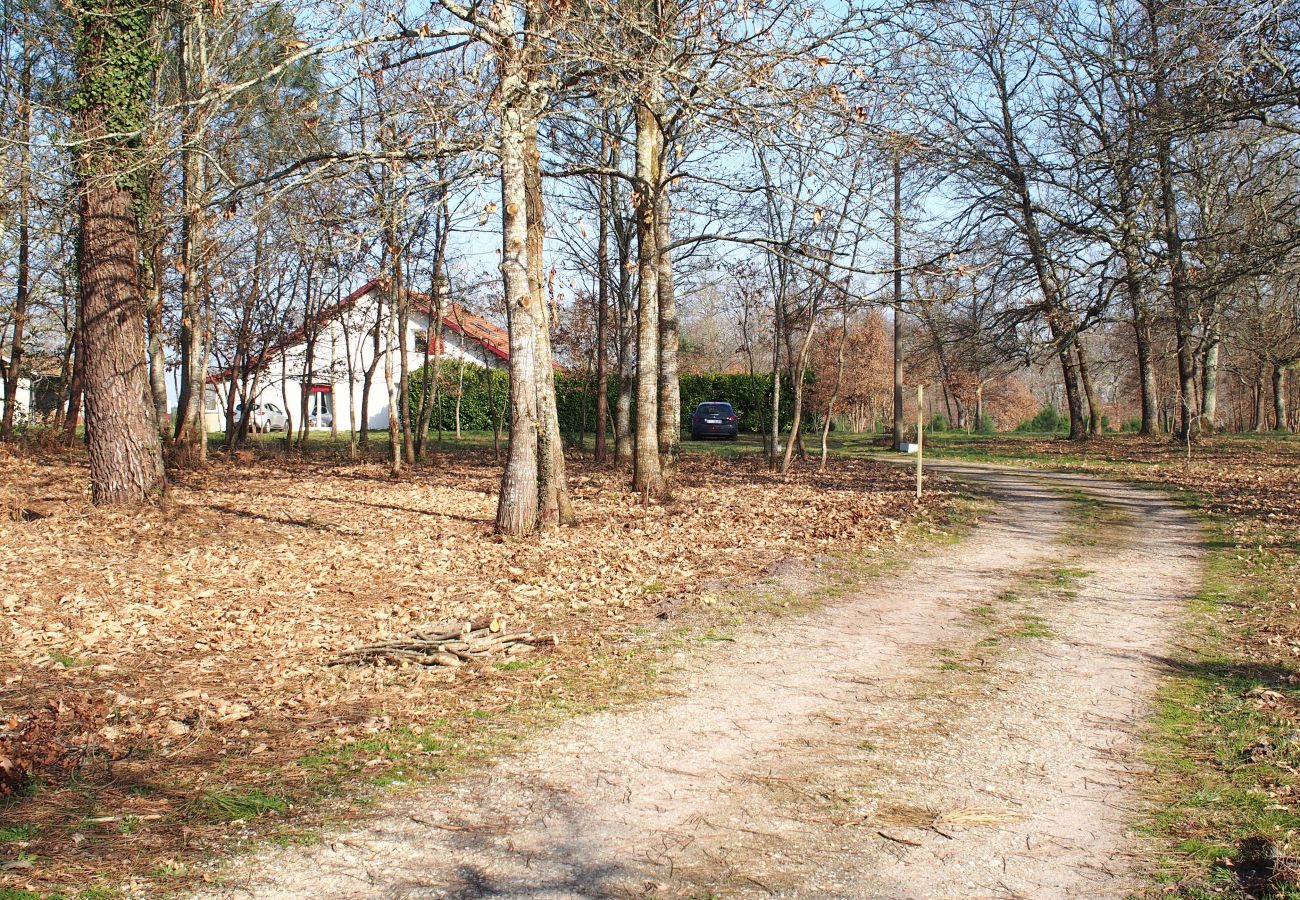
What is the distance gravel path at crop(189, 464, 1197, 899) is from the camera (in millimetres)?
3758

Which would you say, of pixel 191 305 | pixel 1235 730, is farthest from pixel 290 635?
pixel 191 305

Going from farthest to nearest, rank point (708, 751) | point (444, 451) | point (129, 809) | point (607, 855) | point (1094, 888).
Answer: point (444, 451) → point (708, 751) → point (129, 809) → point (607, 855) → point (1094, 888)

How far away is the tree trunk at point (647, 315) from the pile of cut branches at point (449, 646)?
699 cm

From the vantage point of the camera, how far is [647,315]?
13.9m

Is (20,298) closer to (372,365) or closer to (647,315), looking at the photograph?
(372,365)

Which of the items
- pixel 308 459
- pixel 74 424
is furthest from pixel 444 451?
pixel 74 424

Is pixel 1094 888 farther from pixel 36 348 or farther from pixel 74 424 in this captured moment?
pixel 36 348

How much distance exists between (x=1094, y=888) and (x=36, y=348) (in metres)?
30.0

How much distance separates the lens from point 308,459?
21.7 metres

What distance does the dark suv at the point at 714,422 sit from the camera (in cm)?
3538

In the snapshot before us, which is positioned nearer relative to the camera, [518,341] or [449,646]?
[449,646]

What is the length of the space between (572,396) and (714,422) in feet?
17.6

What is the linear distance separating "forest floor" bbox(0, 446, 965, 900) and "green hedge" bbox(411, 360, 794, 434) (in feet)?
62.2

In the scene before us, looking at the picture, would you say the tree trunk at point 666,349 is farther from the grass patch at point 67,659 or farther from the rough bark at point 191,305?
the grass patch at point 67,659
